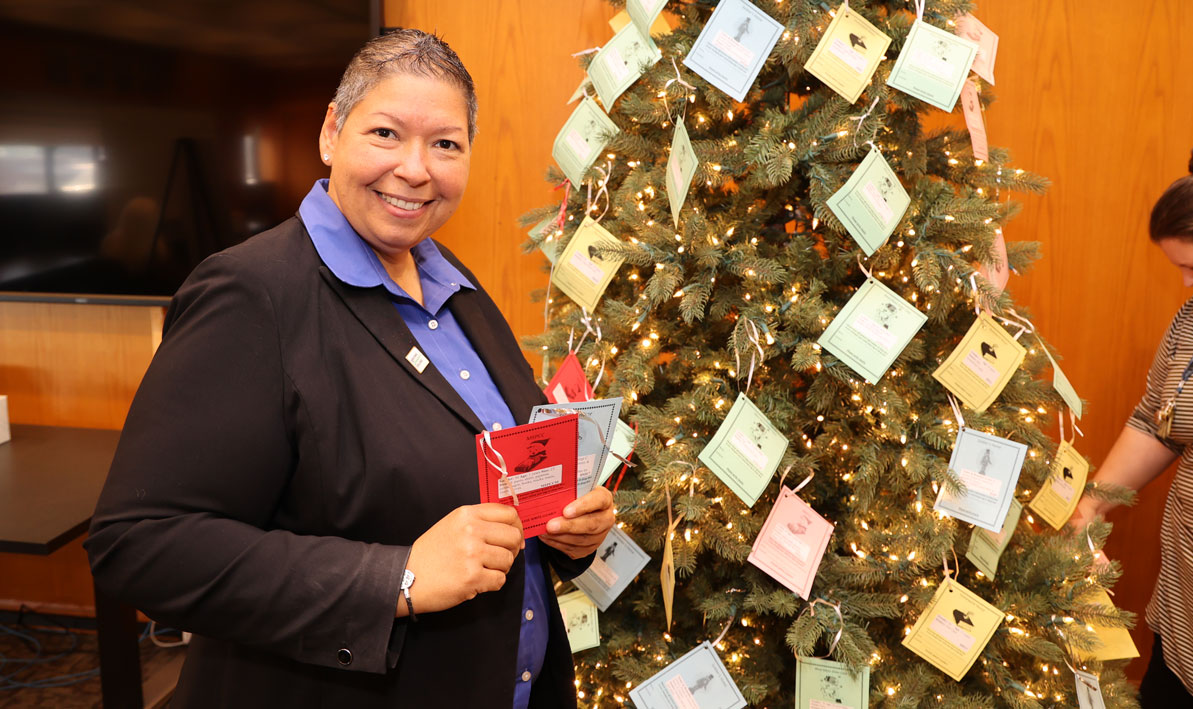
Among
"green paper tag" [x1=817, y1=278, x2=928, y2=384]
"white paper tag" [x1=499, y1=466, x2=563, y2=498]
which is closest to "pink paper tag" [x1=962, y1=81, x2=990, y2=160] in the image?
"green paper tag" [x1=817, y1=278, x2=928, y2=384]

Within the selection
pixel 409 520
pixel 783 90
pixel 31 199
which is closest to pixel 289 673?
pixel 409 520

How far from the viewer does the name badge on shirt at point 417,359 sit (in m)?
0.99

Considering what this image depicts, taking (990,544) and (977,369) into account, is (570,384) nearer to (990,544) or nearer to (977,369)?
(977,369)

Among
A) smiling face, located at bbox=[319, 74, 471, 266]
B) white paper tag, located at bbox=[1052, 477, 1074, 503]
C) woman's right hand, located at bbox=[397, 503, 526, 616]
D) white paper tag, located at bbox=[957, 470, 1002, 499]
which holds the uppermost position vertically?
smiling face, located at bbox=[319, 74, 471, 266]

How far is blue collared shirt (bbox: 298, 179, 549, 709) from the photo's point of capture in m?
1.01

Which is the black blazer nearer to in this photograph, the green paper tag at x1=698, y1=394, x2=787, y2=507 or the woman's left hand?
the woman's left hand

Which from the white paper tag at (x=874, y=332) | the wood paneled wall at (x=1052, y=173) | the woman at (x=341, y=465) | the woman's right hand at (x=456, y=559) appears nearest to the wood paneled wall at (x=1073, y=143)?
the wood paneled wall at (x=1052, y=173)

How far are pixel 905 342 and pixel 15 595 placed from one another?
3.08 metres

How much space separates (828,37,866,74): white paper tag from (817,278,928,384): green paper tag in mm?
384

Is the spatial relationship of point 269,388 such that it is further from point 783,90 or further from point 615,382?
point 783,90

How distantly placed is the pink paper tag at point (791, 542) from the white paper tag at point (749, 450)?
0.33ft

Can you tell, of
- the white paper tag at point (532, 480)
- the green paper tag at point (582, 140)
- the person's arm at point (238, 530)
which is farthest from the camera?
the green paper tag at point (582, 140)

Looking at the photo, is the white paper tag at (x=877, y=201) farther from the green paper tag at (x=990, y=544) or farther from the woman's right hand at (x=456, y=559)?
the woman's right hand at (x=456, y=559)

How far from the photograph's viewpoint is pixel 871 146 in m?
1.43
